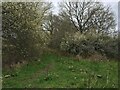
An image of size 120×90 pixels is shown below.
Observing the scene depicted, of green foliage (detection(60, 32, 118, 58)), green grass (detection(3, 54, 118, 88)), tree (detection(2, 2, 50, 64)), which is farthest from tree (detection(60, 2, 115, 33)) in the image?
green grass (detection(3, 54, 118, 88))

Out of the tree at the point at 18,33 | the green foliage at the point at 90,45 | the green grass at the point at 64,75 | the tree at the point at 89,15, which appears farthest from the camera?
the tree at the point at 89,15

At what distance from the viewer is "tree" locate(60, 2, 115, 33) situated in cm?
4359

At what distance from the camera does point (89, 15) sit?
1736 inches

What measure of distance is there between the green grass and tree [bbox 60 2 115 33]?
67.2ft

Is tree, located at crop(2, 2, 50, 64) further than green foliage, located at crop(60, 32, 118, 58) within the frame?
No

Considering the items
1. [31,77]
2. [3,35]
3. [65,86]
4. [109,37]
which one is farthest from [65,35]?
[65,86]

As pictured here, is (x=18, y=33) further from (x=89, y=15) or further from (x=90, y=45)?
(x=89, y=15)

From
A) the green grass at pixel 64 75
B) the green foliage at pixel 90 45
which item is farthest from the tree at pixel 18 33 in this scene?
the green foliage at pixel 90 45

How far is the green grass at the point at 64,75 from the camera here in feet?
54.9

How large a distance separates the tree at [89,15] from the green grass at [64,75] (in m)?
20.5

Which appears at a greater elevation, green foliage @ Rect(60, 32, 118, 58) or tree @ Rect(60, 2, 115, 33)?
tree @ Rect(60, 2, 115, 33)

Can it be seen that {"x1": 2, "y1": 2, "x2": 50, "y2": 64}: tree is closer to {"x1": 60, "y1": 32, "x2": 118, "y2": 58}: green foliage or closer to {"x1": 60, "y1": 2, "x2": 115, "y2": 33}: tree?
{"x1": 60, "y1": 32, "x2": 118, "y2": 58}: green foliage

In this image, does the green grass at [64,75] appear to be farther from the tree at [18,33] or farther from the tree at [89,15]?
the tree at [89,15]

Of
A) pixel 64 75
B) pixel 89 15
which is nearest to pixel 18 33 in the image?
pixel 64 75
